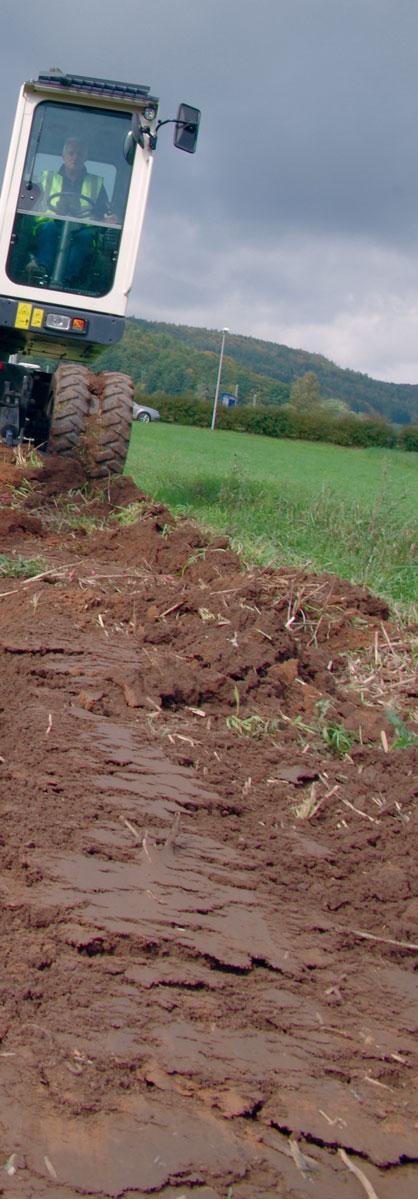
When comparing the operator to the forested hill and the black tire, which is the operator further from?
the forested hill

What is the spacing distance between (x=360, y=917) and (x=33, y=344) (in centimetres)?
881

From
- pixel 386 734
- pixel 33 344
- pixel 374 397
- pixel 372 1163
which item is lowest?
pixel 372 1163

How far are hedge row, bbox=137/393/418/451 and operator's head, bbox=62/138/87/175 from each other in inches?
1980

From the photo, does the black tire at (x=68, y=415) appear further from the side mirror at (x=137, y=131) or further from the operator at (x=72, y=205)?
the side mirror at (x=137, y=131)

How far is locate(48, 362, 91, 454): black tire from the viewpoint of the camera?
10.1 meters

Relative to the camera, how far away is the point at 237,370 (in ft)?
319

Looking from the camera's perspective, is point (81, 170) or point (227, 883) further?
point (81, 170)

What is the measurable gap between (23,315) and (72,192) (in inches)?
48.0

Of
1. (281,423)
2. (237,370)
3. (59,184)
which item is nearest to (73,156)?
(59,184)

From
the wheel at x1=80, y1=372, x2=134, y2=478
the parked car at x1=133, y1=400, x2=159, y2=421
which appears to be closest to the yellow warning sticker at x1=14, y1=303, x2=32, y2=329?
the wheel at x1=80, y1=372, x2=134, y2=478

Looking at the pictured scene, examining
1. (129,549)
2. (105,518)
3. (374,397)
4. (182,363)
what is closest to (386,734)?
(129,549)

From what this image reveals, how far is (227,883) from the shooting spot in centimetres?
325

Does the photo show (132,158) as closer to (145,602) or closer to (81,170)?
(81,170)

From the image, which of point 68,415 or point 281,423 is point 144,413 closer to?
point 281,423
